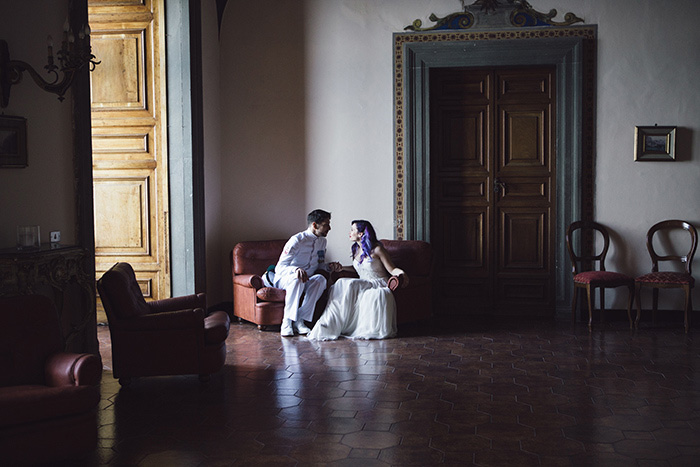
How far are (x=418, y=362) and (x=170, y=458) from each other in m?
2.54

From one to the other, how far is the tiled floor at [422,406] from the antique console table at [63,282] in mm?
474

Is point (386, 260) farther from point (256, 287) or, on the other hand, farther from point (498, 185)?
point (498, 185)

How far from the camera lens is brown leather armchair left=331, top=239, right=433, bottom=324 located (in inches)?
282

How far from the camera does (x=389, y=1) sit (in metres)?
7.76

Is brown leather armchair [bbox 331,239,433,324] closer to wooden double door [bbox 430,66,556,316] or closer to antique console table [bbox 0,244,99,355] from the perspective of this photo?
wooden double door [bbox 430,66,556,316]

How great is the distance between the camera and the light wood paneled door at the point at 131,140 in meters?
6.96

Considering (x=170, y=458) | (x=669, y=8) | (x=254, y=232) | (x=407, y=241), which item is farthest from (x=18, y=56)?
(x=669, y=8)

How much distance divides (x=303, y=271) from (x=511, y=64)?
10.6ft

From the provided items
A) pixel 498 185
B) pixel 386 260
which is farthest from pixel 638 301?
pixel 386 260

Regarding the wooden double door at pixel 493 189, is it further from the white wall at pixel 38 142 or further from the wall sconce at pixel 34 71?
the wall sconce at pixel 34 71

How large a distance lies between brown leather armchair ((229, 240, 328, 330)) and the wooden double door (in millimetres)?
1712

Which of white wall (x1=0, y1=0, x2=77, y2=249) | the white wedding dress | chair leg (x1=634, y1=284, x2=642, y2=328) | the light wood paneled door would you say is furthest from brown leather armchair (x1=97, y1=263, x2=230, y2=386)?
chair leg (x1=634, y1=284, x2=642, y2=328)

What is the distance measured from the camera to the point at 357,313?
22.3ft

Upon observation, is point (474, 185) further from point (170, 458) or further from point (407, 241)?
point (170, 458)
